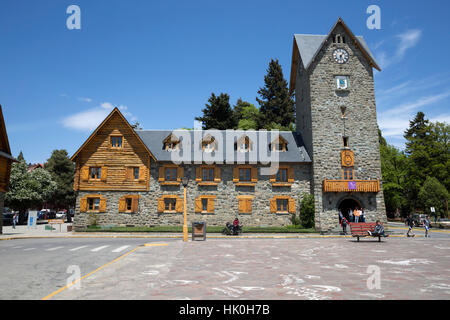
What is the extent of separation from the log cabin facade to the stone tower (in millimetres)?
102

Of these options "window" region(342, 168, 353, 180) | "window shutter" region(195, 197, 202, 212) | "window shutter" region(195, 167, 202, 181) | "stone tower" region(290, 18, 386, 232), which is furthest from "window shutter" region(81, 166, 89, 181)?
"window" region(342, 168, 353, 180)

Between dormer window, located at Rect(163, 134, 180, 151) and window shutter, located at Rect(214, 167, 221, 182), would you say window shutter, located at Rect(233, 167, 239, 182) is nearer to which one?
window shutter, located at Rect(214, 167, 221, 182)

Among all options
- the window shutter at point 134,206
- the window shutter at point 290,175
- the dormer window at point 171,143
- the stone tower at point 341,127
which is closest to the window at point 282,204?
the window shutter at point 290,175

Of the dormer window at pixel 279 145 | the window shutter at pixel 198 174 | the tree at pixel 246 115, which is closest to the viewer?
the window shutter at pixel 198 174

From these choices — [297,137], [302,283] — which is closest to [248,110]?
[297,137]

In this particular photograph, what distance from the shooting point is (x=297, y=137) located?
114 feet

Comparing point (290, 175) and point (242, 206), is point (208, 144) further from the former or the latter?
point (290, 175)

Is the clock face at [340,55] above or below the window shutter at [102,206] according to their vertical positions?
above

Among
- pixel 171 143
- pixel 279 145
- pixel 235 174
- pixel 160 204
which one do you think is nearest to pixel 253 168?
pixel 235 174

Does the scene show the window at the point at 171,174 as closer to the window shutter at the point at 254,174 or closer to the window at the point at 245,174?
the window at the point at 245,174

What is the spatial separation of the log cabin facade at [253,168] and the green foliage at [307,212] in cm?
90

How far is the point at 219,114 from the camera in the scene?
Answer: 183 ft

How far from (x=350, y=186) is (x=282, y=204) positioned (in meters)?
6.82

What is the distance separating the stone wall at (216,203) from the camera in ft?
98.5
